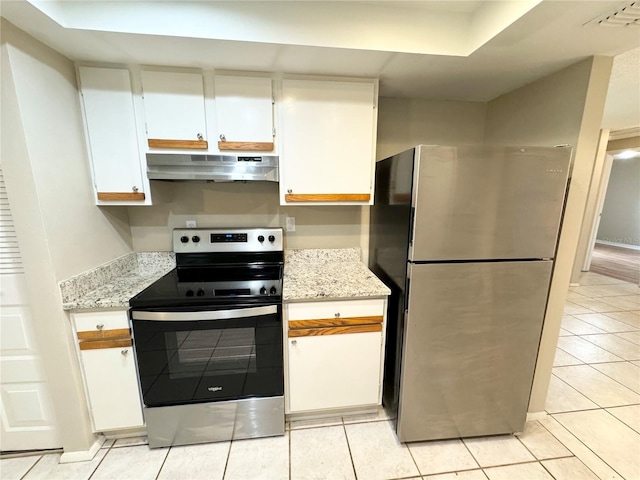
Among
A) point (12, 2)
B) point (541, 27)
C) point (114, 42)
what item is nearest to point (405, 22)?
point (541, 27)

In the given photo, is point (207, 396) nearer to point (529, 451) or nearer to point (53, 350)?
point (53, 350)

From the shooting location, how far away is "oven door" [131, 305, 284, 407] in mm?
1418

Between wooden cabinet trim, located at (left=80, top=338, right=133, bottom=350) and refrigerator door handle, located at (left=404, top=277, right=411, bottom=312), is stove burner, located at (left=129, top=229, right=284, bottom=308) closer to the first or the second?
wooden cabinet trim, located at (left=80, top=338, right=133, bottom=350)

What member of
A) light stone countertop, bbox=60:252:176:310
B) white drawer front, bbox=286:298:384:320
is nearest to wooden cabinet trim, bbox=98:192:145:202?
light stone countertop, bbox=60:252:176:310

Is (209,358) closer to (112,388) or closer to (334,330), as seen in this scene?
(112,388)

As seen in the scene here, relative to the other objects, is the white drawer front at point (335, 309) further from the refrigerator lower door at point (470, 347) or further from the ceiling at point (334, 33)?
the ceiling at point (334, 33)

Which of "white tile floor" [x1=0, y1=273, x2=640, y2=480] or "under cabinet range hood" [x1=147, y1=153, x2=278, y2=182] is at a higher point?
"under cabinet range hood" [x1=147, y1=153, x2=278, y2=182]

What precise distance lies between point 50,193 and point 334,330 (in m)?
1.63

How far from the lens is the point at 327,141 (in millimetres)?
1705

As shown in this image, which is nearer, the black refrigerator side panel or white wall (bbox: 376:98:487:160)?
the black refrigerator side panel

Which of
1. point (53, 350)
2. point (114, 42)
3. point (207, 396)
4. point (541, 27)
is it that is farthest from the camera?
point (207, 396)

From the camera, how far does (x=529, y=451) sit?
1.58 meters

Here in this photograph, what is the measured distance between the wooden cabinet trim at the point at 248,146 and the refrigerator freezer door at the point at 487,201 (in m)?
0.89

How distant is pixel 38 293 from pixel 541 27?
2.63m
